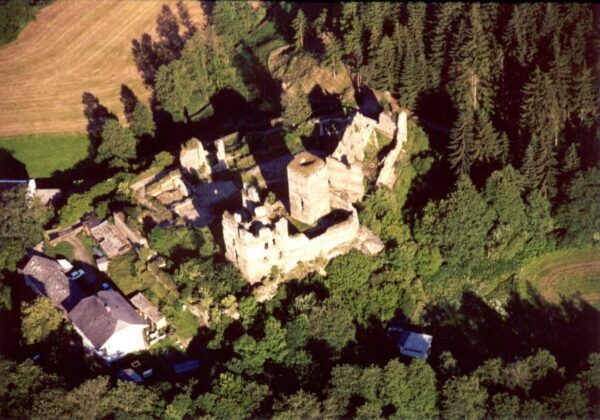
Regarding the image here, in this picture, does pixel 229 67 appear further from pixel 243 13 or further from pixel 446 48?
pixel 446 48

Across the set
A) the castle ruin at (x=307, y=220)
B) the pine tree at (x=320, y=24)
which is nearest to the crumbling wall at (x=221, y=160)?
the castle ruin at (x=307, y=220)

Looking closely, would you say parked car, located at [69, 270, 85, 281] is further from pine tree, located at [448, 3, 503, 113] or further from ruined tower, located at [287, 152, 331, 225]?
pine tree, located at [448, 3, 503, 113]

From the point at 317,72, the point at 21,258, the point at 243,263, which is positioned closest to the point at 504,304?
the point at 243,263

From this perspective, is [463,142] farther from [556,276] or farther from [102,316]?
[102,316]

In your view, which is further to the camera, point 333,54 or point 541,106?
point 333,54

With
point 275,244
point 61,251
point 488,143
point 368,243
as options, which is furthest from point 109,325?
point 488,143

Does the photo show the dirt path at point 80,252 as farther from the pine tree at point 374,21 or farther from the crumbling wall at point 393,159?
the pine tree at point 374,21
